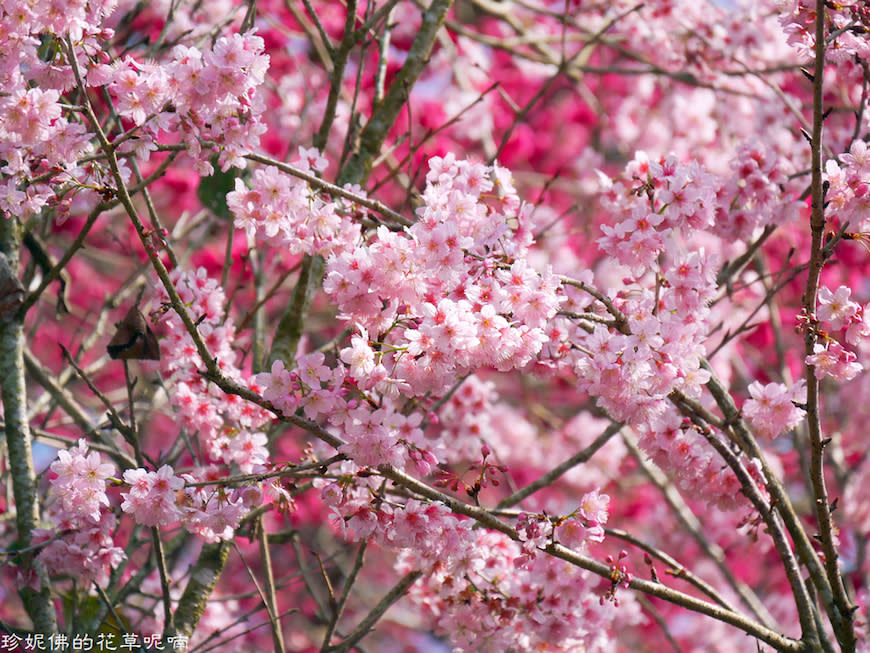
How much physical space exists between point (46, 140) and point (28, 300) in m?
0.70

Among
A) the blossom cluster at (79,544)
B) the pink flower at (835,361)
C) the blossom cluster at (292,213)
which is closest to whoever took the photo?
the pink flower at (835,361)

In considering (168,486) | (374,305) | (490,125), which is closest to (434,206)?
(374,305)

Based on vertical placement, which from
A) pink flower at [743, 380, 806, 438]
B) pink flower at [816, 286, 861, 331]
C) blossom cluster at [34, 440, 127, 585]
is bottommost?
blossom cluster at [34, 440, 127, 585]

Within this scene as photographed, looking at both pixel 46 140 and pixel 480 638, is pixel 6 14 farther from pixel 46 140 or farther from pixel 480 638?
pixel 480 638

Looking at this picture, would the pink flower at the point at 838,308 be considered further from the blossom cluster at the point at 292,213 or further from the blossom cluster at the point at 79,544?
the blossom cluster at the point at 79,544

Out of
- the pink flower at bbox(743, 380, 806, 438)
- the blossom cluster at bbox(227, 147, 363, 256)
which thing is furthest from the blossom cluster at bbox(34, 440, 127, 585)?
the pink flower at bbox(743, 380, 806, 438)

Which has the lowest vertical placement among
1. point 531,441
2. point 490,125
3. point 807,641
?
point 807,641

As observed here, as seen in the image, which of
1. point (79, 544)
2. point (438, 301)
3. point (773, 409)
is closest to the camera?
point (438, 301)

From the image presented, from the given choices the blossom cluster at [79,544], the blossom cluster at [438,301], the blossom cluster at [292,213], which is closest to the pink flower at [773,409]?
the blossom cluster at [438,301]

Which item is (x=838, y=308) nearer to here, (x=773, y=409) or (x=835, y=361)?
(x=835, y=361)

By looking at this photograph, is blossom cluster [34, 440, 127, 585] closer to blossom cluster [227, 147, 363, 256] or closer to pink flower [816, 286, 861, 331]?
blossom cluster [227, 147, 363, 256]

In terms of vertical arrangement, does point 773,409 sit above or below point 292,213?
below

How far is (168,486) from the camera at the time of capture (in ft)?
6.14

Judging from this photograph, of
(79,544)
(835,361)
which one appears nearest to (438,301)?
(835,361)
